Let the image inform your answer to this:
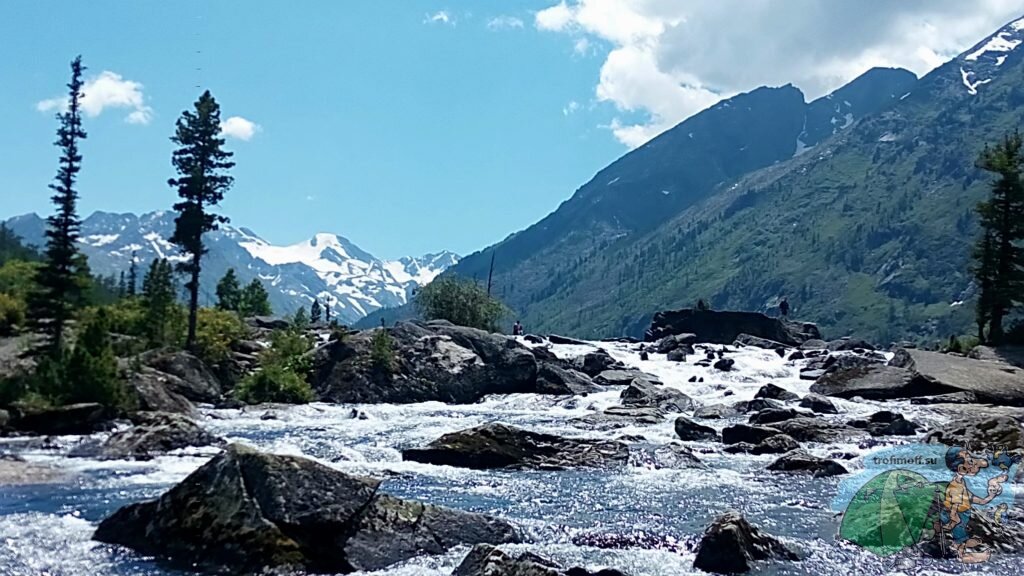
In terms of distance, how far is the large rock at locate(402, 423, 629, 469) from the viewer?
A: 26734mm

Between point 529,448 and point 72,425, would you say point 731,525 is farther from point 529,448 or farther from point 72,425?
point 72,425

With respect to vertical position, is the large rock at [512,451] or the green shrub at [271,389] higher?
the green shrub at [271,389]

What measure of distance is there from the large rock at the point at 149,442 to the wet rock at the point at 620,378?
3227cm

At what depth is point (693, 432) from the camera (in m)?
33.9

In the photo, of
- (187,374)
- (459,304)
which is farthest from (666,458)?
(459,304)

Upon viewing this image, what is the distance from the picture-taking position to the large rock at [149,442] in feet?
88.5

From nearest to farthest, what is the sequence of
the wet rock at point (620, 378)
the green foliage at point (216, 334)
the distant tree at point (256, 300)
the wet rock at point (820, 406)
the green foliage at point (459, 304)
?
the wet rock at point (820, 406) < the green foliage at point (216, 334) < the wet rock at point (620, 378) < the green foliage at point (459, 304) < the distant tree at point (256, 300)

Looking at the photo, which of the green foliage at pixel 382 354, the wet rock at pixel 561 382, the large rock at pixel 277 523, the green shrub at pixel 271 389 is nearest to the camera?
the large rock at pixel 277 523

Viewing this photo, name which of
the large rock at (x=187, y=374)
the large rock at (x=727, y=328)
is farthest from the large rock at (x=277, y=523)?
the large rock at (x=727, y=328)

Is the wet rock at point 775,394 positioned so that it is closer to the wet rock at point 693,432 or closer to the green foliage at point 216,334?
the wet rock at point 693,432

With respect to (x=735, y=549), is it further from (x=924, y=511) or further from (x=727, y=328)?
(x=727, y=328)

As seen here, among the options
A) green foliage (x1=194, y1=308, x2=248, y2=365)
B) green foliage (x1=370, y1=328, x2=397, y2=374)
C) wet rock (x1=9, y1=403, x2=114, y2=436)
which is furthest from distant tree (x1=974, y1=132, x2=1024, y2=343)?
wet rock (x1=9, y1=403, x2=114, y2=436)

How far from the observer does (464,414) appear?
44.8 metres

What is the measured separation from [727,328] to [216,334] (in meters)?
58.9
